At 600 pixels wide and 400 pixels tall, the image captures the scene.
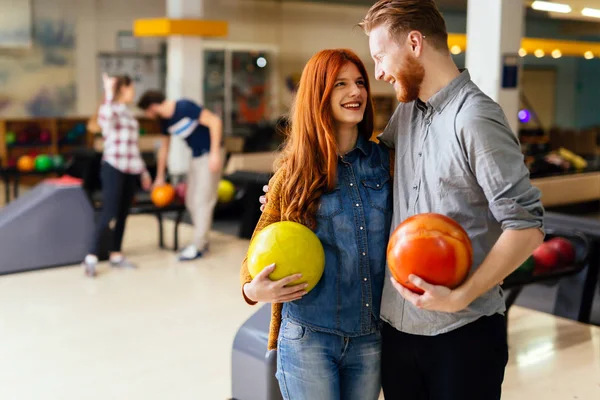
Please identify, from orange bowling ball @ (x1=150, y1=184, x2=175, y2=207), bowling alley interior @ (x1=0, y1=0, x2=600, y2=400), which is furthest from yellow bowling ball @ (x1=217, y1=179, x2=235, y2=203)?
orange bowling ball @ (x1=150, y1=184, x2=175, y2=207)

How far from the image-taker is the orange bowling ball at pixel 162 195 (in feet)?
23.8

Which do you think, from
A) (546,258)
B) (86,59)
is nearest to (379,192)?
(546,258)

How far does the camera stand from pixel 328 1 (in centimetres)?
1634

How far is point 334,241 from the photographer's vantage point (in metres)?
2.13

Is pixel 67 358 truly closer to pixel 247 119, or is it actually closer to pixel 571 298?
pixel 571 298

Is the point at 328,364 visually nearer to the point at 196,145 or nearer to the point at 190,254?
the point at 196,145

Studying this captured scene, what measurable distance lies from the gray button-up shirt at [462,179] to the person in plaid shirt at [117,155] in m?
4.61

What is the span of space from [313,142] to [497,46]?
571 centimetres

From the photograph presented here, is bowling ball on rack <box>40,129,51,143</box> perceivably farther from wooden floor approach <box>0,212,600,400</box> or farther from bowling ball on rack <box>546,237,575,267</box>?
bowling ball on rack <box>546,237,575,267</box>

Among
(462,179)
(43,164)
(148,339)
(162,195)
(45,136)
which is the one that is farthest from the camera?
(45,136)

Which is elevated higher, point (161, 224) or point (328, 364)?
point (328, 364)

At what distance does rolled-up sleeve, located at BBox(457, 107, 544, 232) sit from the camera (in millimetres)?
1771

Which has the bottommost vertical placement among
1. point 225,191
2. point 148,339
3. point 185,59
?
point 148,339

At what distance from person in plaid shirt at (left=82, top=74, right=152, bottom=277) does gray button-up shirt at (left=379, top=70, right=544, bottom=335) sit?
15.1ft
